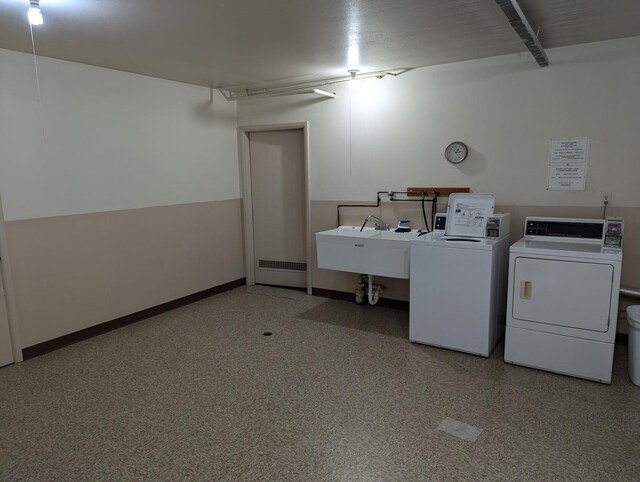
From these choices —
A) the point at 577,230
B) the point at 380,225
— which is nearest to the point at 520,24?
the point at 577,230

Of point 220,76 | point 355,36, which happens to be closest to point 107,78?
point 220,76

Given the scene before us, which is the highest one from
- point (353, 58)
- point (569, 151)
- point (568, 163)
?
point (353, 58)

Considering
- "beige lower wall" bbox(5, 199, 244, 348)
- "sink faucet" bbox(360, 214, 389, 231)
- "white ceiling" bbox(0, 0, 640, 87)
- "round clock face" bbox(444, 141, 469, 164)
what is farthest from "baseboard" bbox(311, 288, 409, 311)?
"white ceiling" bbox(0, 0, 640, 87)

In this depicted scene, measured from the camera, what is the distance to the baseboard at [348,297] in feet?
15.3

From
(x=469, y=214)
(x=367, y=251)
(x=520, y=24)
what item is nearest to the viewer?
(x=520, y=24)

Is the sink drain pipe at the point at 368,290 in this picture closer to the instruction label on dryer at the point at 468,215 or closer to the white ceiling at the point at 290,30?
the instruction label on dryer at the point at 468,215

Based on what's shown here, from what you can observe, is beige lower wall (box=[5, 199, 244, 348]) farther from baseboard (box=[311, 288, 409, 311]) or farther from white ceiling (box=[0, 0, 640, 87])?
white ceiling (box=[0, 0, 640, 87])

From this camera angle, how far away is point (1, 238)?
10.9 ft

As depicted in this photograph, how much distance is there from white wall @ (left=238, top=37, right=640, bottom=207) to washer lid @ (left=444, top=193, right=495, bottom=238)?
1.02 feet

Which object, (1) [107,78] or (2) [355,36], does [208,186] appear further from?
(2) [355,36]

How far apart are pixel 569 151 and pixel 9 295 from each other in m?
4.79

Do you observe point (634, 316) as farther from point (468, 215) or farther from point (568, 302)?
point (468, 215)

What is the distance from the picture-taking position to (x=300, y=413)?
106 inches

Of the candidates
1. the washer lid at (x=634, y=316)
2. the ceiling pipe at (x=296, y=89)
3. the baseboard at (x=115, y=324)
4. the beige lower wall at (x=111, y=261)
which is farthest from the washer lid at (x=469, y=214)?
the baseboard at (x=115, y=324)
